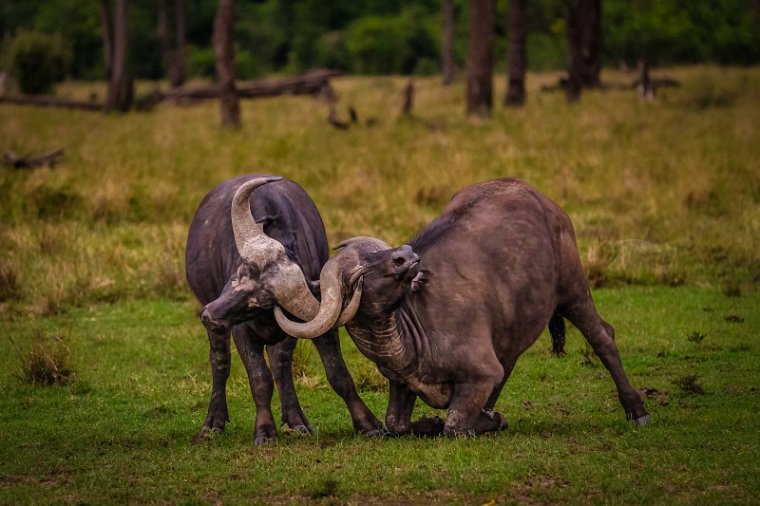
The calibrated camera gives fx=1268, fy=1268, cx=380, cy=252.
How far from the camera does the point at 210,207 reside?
935cm

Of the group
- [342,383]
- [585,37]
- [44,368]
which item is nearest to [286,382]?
[342,383]

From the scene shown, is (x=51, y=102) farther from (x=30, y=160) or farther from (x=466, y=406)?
(x=466, y=406)

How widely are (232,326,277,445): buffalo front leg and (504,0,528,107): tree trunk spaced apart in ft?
80.1

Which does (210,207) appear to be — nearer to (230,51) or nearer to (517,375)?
(517,375)

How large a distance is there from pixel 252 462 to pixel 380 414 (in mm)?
1863

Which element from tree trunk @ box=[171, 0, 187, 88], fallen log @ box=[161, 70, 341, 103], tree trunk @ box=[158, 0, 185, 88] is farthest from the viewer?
tree trunk @ box=[158, 0, 185, 88]

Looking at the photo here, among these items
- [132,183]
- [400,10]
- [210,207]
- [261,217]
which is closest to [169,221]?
[132,183]

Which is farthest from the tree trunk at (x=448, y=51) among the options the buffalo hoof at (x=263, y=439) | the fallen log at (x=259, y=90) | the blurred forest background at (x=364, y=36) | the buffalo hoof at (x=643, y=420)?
the buffalo hoof at (x=263, y=439)

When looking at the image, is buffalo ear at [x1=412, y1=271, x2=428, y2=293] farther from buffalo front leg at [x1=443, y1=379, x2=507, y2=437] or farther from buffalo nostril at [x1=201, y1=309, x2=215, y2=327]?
buffalo nostril at [x1=201, y1=309, x2=215, y2=327]

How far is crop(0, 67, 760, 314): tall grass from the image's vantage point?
14188 mm

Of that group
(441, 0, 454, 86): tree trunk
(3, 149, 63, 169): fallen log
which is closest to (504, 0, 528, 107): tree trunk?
(441, 0, 454, 86): tree trunk

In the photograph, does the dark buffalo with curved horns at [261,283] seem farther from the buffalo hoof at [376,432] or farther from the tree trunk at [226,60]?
the tree trunk at [226,60]

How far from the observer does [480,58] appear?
28.9 meters

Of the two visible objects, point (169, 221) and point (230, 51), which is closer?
point (169, 221)
